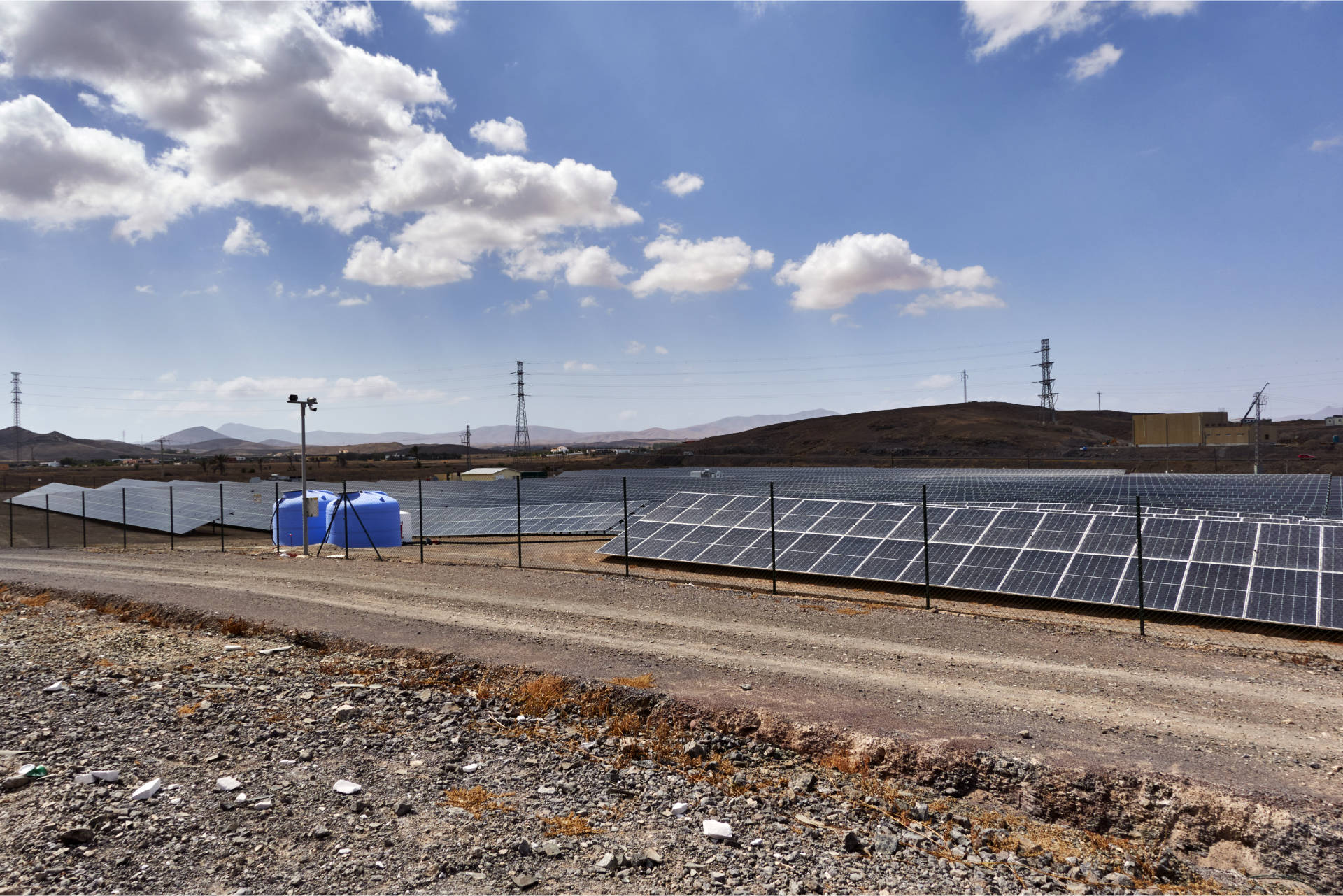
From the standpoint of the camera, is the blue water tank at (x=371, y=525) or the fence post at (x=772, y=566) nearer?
the fence post at (x=772, y=566)

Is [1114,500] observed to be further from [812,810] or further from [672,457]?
[672,457]

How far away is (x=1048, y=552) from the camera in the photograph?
17031 millimetres

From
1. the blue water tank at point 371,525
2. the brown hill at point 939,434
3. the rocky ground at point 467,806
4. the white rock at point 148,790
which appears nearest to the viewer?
the rocky ground at point 467,806

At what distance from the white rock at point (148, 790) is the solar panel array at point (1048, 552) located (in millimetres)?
14691

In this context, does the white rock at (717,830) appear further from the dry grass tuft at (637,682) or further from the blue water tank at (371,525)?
the blue water tank at (371,525)

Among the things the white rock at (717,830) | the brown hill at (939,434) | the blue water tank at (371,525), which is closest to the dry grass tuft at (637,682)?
the white rock at (717,830)

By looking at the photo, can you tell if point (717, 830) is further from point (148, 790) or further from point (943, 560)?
point (943, 560)

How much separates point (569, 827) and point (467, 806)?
3.42 ft

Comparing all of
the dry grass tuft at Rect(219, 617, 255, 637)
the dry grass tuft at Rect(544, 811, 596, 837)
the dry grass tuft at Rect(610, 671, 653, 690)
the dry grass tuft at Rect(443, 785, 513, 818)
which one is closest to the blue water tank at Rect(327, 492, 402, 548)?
the dry grass tuft at Rect(219, 617, 255, 637)

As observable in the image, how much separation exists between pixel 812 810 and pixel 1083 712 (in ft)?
14.0

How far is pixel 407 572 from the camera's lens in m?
20.7

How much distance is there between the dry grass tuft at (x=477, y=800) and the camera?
643cm

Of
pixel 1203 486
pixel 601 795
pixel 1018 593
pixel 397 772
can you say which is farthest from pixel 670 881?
pixel 1203 486

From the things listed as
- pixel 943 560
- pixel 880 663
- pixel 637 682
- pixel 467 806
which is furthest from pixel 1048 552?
pixel 467 806
